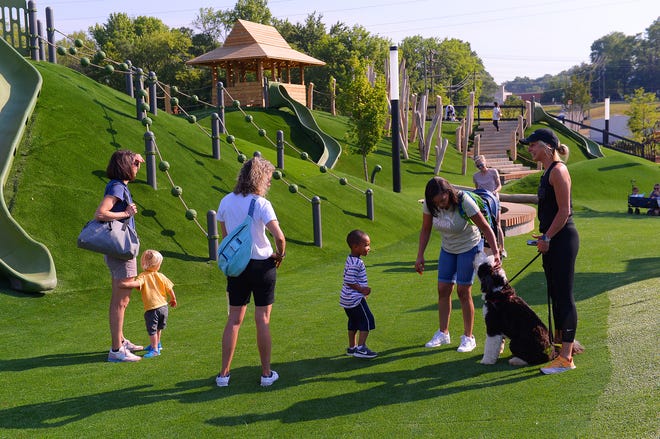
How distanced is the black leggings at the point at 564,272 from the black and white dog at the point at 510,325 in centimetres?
24

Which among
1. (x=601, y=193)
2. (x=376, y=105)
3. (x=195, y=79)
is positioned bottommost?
(x=601, y=193)

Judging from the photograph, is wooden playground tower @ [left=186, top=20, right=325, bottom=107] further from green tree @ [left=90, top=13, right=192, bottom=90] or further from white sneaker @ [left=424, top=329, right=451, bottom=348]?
white sneaker @ [left=424, top=329, right=451, bottom=348]

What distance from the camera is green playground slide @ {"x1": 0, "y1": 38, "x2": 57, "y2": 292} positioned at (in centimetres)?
891

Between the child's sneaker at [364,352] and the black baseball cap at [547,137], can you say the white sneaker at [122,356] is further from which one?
the black baseball cap at [547,137]

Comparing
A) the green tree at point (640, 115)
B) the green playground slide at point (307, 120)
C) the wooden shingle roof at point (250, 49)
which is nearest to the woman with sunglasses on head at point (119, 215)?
the green playground slide at point (307, 120)

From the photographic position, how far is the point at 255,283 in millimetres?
4957

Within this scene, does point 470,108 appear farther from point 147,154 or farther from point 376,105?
point 147,154

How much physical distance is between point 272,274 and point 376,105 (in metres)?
20.4

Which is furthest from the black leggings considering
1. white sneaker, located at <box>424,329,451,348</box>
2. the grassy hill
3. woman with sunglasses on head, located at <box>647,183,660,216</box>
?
woman with sunglasses on head, located at <box>647,183,660,216</box>

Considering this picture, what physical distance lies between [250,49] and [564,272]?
29.2m

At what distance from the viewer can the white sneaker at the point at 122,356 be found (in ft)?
20.0

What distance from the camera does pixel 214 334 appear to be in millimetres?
7141

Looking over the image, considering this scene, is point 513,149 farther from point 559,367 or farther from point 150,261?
point 559,367

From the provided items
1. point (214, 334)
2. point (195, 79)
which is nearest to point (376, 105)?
point (214, 334)
